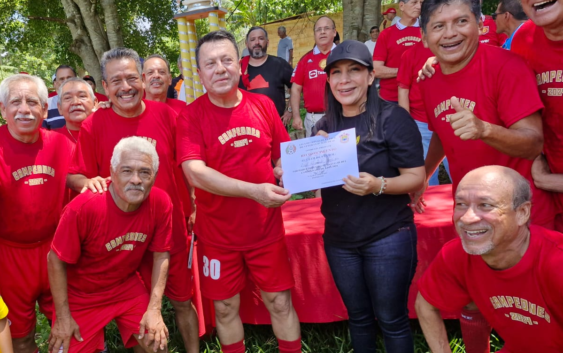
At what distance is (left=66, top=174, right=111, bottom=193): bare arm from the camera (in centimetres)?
310

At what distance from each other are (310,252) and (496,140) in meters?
1.73

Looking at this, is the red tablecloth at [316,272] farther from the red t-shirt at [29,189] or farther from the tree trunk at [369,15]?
the tree trunk at [369,15]

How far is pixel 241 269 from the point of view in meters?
3.20

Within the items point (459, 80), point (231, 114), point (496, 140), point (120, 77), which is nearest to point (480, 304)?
point (496, 140)

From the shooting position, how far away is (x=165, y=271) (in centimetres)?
325

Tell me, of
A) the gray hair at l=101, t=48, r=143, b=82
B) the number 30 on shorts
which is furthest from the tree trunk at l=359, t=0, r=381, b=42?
the number 30 on shorts

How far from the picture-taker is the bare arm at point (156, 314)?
309 centimetres

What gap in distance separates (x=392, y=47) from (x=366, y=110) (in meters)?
3.67

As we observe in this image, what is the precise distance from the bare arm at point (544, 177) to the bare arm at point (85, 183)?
253cm

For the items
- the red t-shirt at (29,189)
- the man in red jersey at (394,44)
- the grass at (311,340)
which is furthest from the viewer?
the man in red jersey at (394,44)

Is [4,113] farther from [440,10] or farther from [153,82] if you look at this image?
[440,10]

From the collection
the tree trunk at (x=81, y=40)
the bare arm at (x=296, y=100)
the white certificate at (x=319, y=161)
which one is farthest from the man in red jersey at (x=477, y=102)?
the tree trunk at (x=81, y=40)

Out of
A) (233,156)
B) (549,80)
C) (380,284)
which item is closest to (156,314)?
(233,156)

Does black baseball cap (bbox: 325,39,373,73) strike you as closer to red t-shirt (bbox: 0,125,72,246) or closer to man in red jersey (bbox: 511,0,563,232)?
man in red jersey (bbox: 511,0,563,232)
